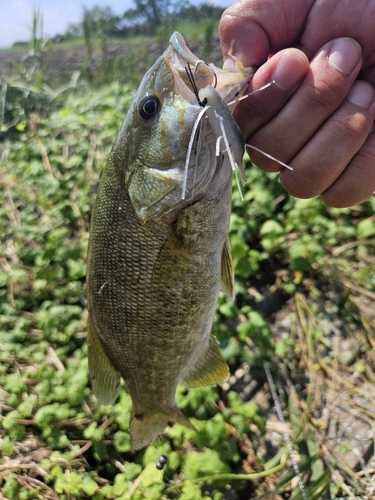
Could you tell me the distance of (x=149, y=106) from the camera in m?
1.22

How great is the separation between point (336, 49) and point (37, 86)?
6.34 metres

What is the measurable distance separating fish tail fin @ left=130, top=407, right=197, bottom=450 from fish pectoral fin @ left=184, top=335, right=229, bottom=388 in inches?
6.3

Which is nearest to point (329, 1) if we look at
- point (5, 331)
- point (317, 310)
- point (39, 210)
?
point (317, 310)

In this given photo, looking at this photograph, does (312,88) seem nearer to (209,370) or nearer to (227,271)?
(227,271)

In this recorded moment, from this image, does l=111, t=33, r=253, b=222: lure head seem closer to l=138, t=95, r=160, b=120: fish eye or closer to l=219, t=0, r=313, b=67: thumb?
l=138, t=95, r=160, b=120: fish eye

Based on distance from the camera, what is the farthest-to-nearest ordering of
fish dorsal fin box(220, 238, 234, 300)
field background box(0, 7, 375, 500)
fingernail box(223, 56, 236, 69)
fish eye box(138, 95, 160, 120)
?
field background box(0, 7, 375, 500) < fish dorsal fin box(220, 238, 234, 300) < fingernail box(223, 56, 236, 69) < fish eye box(138, 95, 160, 120)

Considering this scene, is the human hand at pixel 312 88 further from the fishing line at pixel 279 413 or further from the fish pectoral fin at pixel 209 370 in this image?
the fishing line at pixel 279 413

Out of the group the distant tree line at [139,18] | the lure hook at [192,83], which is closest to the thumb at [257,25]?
the lure hook at [192,83]

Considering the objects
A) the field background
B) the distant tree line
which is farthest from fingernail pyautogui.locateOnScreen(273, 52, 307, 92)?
the distant tree line

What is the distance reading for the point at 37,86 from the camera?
6.39 meters

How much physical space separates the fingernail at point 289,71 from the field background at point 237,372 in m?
1.72

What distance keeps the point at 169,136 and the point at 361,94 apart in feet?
2.22

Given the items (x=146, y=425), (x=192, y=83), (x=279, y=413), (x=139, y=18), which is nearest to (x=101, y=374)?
(x=146, y=425)

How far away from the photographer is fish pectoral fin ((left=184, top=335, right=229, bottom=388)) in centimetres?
165
